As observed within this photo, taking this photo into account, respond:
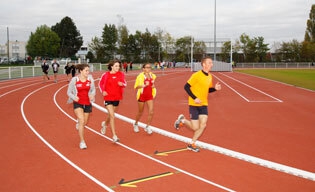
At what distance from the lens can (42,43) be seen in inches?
3457

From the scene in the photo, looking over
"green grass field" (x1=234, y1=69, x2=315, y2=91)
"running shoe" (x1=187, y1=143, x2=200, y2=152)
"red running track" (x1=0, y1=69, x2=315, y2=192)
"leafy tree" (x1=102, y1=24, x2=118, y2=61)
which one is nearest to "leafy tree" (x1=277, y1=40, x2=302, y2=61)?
"green grass field" (x1=234, y1=69, x2=315, y2=91)

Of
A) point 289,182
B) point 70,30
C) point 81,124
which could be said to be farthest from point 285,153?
point 70,30

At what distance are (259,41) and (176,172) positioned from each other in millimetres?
81611

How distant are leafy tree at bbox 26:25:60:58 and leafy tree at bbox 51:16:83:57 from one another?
9.36 metres

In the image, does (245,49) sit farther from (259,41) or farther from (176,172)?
(176,172)

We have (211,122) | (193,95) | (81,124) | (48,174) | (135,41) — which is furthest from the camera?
(135,41)

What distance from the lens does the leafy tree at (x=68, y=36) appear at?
3925 inches

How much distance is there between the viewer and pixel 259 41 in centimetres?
8156

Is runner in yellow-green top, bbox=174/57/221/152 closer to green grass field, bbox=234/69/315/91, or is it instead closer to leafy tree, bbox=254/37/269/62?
green grass field, bbox=234/69/315/91

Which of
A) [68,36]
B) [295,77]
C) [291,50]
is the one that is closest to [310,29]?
[291,50]

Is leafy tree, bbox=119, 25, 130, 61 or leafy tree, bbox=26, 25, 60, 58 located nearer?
leafy tree, bbox=119, 25, 130, 61

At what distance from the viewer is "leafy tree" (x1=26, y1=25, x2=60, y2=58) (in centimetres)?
8794

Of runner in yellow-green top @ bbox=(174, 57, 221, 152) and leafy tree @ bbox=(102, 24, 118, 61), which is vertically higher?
leafy tree @ bbox=(102, 24, 118, 61)

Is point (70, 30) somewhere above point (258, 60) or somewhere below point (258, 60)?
above
